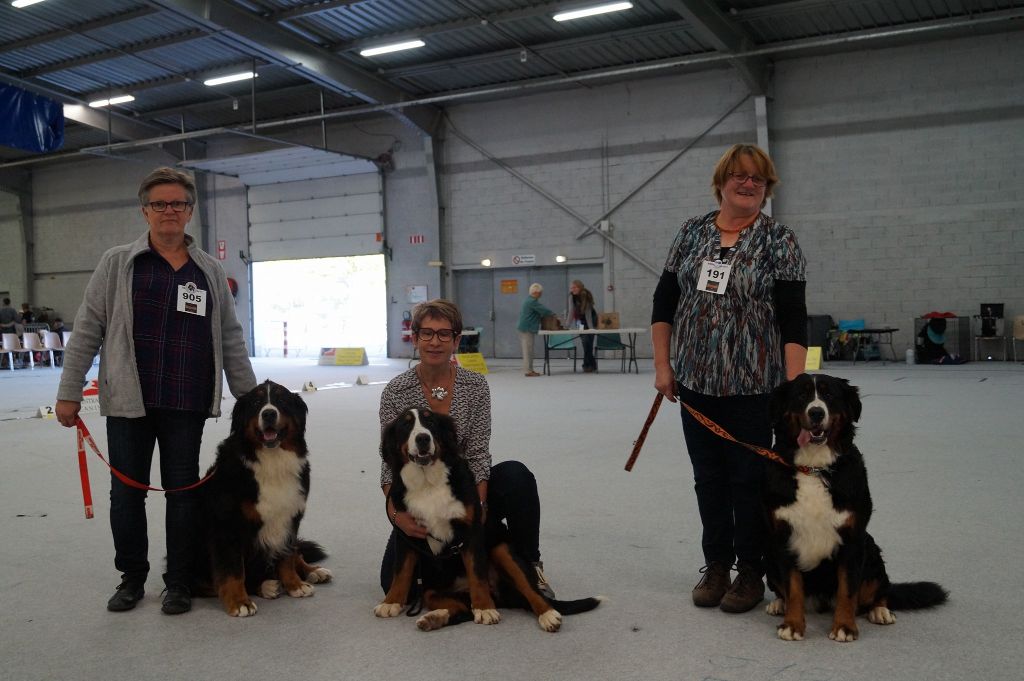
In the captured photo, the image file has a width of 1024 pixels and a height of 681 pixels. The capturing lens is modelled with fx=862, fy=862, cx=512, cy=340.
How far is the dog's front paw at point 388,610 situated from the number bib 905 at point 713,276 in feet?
5.02

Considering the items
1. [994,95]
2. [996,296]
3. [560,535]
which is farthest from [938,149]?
[560,535]

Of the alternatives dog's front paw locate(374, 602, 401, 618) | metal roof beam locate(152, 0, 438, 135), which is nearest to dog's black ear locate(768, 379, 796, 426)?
dog's front paw locate(374, 602, 401, 618)

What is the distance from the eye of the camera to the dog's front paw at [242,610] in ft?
9.92

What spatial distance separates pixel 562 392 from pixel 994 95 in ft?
30.7

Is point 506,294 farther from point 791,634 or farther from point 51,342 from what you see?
point 791,634

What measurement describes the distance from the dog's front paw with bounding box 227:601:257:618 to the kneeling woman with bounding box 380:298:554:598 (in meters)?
0.47

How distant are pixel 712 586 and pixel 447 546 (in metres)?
0.94

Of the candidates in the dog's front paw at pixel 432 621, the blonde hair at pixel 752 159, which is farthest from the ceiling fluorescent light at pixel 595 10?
the dog's front paw at pixel 432 621

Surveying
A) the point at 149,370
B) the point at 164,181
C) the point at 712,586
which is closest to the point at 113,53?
the point at 164,181

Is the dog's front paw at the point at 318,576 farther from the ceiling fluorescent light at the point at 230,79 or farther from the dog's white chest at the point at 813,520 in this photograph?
the ceiling fluorescent light at the point at 230,79

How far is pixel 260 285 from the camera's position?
70.4ft

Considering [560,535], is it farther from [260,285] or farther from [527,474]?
[260,285]

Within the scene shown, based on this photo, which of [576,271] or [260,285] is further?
[260,285]

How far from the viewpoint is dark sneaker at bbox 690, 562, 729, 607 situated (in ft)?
9.83
